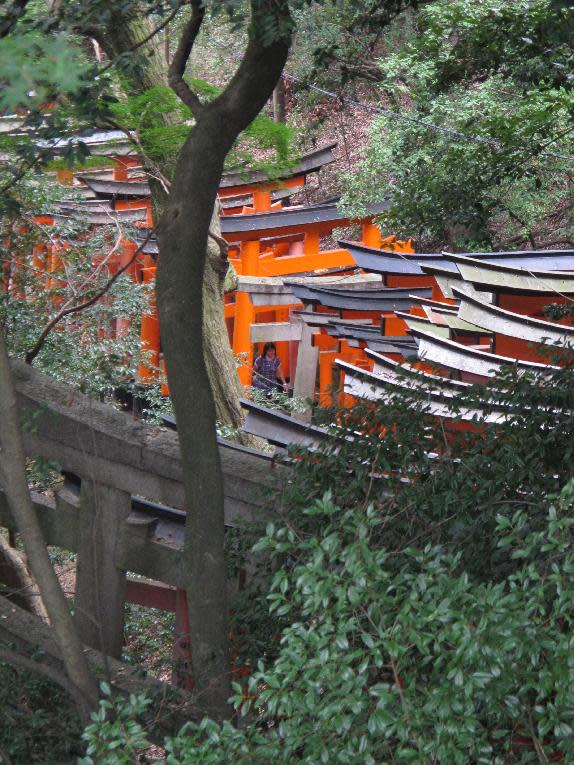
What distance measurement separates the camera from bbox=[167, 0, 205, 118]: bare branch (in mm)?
3125

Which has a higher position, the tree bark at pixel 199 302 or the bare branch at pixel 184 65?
the bare branch at pixel 184 65

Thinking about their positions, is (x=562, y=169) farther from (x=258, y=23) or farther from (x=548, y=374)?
(x=258, y=23)

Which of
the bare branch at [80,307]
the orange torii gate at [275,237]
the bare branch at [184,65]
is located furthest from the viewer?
the orange torii gate at [275,237]

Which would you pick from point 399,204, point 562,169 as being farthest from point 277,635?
point 562,169

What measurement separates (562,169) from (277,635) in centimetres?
974

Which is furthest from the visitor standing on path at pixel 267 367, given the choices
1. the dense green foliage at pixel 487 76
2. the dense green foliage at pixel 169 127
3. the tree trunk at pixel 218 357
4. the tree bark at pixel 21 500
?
the tree bark at pixel 21 500

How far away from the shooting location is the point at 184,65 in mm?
3246

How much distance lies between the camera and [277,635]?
3.38 meters

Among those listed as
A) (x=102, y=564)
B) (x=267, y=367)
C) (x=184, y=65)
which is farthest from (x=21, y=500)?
(x=267, y=367)

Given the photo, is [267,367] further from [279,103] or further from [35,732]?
[35,732]

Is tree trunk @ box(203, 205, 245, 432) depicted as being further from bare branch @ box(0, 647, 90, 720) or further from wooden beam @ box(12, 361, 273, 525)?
bare branch @ box(0, 647, 90, 720)

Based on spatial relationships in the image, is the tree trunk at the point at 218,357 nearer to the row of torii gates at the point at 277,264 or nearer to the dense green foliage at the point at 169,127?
the dense green foliage at the point at 169,127

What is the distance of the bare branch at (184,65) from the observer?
3.12m

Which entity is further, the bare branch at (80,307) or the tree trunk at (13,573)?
the tree trunk at (13,573)
